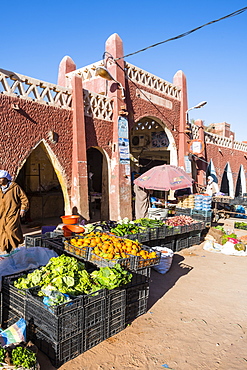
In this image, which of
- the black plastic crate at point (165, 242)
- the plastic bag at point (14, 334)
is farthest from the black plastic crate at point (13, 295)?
the black plastic crate at point (165, 242)

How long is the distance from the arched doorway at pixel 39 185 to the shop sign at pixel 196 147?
7.21m

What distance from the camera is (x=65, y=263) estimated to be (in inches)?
153

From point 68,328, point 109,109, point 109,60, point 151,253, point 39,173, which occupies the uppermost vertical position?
point 109,60

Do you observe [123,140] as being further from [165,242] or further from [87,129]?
[165,242]

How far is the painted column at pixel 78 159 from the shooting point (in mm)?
9312

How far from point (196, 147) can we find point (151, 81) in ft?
14.3

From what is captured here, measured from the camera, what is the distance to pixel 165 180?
951 cm

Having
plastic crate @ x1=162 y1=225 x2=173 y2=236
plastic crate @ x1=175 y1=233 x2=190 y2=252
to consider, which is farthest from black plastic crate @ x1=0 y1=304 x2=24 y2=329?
plastic crate @ x1=175 y1=233 x2=190 y2=252

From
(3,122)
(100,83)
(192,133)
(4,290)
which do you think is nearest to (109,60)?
(100,83)

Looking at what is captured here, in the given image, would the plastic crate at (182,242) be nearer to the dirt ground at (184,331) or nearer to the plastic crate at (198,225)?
the plastic crate at (198,225)

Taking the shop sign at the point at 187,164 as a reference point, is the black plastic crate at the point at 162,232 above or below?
below

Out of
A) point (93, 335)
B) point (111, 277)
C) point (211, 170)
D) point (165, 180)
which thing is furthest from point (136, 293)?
point (211, 170)

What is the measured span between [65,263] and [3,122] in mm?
5249

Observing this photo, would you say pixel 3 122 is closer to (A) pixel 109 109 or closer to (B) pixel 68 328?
(A) pixel 109 109
